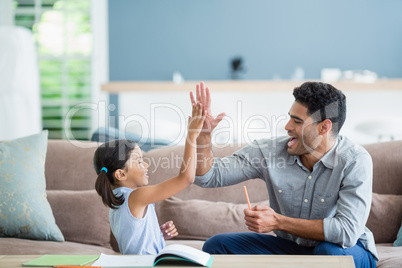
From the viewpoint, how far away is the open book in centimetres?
176

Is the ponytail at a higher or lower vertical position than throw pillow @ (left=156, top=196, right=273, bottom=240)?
higher

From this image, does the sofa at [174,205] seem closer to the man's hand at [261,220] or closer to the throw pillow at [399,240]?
the throw pillow at [399,240]

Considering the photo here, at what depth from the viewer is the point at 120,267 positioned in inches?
69.7

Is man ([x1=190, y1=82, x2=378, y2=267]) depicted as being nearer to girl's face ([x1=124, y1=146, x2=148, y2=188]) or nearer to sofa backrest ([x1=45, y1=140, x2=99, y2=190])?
girl's face ([x1=124, y1=146, x2=148, y2=188])

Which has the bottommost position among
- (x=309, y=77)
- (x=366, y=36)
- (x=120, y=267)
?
(x=120, y=267)

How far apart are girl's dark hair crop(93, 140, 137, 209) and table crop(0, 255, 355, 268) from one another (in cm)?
36

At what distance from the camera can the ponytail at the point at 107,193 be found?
81.1 inches

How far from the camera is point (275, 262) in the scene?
1802 mm

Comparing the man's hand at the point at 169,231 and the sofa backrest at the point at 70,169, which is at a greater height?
the sofa backrest at the point at 70,169

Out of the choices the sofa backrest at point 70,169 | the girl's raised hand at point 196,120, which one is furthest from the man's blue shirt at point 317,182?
the sofa backrest at point 70,169

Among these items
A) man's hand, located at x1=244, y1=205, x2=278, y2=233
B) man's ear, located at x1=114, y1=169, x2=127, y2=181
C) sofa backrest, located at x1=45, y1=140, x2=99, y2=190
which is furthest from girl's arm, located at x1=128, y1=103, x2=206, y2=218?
sofa backrest, located at x1=45, y1=140, x2=99, y2=190

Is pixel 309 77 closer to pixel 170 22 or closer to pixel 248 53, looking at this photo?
pixel 248 53

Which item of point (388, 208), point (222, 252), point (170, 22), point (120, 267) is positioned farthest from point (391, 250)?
point (170, 22)

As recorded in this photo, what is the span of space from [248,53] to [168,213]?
14.6 feet
